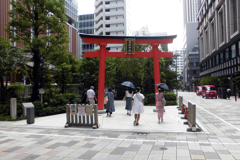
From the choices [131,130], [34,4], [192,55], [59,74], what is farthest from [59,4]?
[192,55]

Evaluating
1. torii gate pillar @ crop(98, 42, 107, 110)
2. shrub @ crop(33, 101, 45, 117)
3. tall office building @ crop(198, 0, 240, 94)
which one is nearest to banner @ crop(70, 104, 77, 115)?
shrub @ crop(33, 101, 45, 117)

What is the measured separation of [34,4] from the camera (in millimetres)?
13125

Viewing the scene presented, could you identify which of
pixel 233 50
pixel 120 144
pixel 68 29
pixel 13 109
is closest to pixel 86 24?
pixel 68 29

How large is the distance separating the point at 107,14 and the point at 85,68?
1899 inches

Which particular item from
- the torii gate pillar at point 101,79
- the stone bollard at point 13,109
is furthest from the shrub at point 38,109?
the torii gate pillar at point 101,79

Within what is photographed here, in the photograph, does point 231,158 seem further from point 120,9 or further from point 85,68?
point 120,9

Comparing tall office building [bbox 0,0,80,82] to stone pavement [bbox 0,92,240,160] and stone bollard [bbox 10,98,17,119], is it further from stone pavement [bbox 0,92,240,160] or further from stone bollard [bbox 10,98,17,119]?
stone pavement [bbox 0,92,240,160]

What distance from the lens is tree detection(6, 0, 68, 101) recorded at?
12984 millimetres

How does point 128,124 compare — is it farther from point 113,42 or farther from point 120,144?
point 113,42

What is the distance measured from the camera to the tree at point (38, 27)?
13.0 meters

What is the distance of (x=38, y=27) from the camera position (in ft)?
44.3

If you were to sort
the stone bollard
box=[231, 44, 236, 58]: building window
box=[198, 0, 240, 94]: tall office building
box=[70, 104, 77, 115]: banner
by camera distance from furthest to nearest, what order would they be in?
box=[231, 44, 236, 58]: building window < box=[198, 0, 240, 94]: tall office building < the stone bollard < box=[70, 104, 77, 115]: banner

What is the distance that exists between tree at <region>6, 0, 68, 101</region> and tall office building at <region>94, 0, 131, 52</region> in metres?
47.6

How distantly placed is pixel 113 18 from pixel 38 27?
173ft
